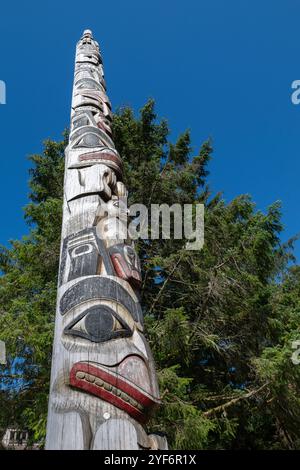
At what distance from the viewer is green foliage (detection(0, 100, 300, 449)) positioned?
5676mm

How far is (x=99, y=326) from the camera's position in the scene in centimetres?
281

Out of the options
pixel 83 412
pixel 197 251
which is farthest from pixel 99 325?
pixel 197 251

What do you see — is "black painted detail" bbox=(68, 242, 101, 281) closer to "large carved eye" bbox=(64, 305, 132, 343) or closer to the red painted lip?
"large carved eye" bbox=(64, 305, 132, 343)


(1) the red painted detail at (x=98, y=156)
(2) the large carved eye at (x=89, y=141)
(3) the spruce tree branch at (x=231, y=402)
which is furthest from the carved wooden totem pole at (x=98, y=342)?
(3) the spruce tree branch at (x=231, y=402)

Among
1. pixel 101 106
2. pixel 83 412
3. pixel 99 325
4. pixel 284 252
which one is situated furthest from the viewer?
pixel 284 252

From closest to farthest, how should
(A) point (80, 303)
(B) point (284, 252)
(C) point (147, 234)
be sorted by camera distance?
(A) point (80, 303)
(C) point (147, 234)
(B) point (284, 252)

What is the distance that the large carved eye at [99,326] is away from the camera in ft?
9.08

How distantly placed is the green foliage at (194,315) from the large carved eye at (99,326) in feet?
9.26

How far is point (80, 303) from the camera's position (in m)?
3.01

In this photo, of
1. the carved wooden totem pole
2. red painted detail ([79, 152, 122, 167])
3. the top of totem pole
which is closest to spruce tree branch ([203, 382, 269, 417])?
the carved wooden totem pole

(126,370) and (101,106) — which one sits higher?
(101,106)

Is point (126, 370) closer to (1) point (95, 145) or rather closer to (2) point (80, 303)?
(2) point (80, 303)

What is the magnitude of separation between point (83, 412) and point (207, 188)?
7763 mm

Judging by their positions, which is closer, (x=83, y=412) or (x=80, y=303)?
(x=83, y=412)
